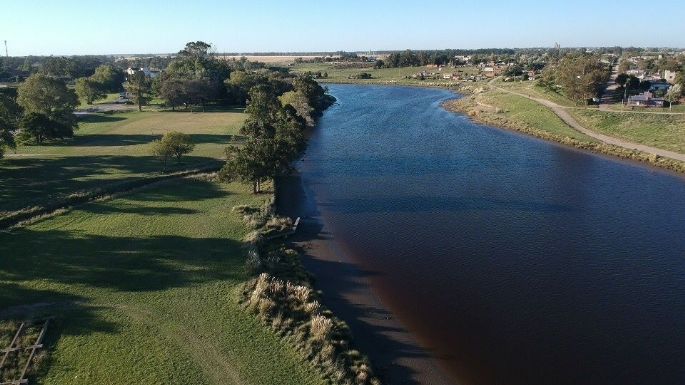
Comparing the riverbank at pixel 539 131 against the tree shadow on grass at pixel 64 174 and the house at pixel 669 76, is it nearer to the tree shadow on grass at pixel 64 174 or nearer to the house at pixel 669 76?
the house at pixel 669 76

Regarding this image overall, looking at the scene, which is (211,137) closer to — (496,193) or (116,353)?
(496,193)

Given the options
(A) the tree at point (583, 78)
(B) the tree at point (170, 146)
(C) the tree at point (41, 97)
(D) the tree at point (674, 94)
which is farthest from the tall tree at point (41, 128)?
(D) the tree at point (674, 94)

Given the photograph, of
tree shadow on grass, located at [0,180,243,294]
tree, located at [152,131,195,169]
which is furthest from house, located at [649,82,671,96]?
tree shadow on grass, located at [0,180,243,294]

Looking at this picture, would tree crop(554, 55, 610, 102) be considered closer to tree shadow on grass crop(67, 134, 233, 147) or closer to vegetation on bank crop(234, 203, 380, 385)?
tree shadow on grass crop(67, 134, 233, 147)

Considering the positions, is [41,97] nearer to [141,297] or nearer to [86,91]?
[86,91]

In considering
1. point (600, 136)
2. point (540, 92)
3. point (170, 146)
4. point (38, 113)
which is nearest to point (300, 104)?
point (38, 113)

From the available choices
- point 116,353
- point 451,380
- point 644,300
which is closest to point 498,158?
point 644,300
